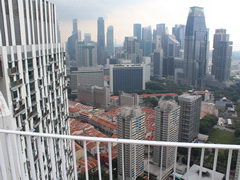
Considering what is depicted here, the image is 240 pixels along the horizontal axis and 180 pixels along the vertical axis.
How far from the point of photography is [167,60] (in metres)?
29.0

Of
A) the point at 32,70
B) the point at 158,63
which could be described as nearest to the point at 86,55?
the point at 158,63

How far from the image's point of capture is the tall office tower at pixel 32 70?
2.41 meters

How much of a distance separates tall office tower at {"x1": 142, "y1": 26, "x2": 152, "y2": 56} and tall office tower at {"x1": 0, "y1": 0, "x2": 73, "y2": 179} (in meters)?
32.8

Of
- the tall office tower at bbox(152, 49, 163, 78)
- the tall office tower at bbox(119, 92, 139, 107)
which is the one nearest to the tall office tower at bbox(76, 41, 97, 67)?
the tall office tower at bbox(152, 49, 163, 78)

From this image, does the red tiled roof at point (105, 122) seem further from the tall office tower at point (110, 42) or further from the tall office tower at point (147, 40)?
the tall office tower at point (110, 42)

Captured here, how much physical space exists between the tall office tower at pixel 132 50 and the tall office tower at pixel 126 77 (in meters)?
9.44

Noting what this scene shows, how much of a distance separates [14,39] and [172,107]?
253 inches

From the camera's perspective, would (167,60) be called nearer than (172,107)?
No

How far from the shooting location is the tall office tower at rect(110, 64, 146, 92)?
2111 centimetres

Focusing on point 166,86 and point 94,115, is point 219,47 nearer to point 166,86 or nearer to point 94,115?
point 166,86

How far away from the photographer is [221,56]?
23.4 metres

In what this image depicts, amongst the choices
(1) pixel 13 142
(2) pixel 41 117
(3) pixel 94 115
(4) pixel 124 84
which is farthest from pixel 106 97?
(1) pixel 13 142

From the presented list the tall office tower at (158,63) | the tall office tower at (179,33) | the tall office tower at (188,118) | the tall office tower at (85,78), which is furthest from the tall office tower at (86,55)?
the tall office tower at (188,118)

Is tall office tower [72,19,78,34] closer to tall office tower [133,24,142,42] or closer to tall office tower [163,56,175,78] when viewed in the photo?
tall office tower [133,24,142,42]
